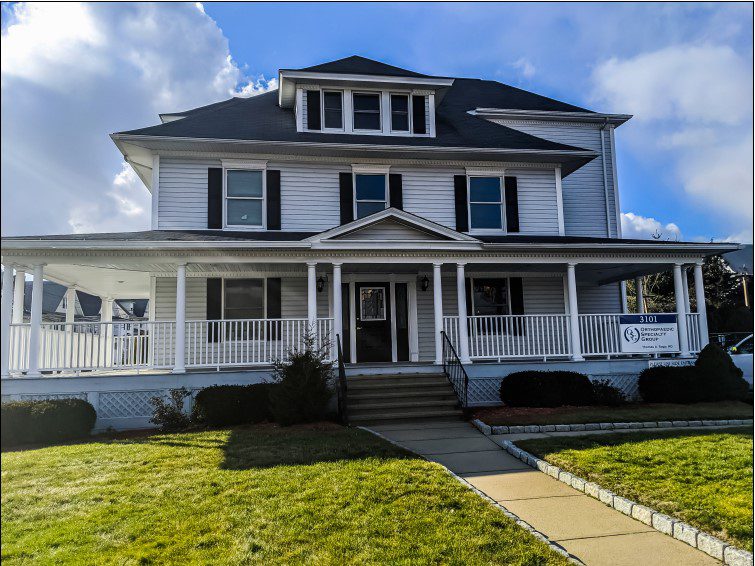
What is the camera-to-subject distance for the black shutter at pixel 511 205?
14.2 meters

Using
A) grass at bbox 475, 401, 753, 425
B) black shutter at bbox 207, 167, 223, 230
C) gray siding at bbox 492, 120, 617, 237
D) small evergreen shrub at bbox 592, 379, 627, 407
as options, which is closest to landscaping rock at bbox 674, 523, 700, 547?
grass at bbox 475, 401, 753, 425

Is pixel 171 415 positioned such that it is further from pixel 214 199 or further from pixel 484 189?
pixel 484 189

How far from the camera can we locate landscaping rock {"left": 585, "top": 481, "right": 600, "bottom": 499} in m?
5.33

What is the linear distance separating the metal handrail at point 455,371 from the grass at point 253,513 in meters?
3.94

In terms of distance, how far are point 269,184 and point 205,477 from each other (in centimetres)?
876

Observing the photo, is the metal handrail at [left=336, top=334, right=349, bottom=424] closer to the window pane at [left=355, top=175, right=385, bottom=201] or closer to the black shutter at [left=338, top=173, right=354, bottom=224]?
the black shutter at [left=338, top=173, right=354, bottom=224]

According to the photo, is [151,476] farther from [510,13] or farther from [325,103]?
[325,103]

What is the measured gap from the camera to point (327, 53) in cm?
357

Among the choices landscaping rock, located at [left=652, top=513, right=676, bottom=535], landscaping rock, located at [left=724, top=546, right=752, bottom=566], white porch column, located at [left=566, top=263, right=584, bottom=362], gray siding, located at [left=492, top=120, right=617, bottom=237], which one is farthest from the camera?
gray siding, located at [left=492, top=120, right=617, bottom=237]

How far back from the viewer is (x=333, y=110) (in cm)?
1409

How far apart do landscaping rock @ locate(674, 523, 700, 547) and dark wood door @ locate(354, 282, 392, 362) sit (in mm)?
9515

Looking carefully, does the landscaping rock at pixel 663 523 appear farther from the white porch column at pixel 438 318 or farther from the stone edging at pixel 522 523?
the white porch column at pixel 438 318

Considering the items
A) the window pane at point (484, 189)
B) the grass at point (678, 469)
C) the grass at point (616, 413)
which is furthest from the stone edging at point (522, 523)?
the window pane at point (484, 189)

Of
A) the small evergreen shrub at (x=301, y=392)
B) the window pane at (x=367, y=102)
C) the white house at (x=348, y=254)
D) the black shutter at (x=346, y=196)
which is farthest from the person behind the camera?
the window pane at (x=367, y=102)
